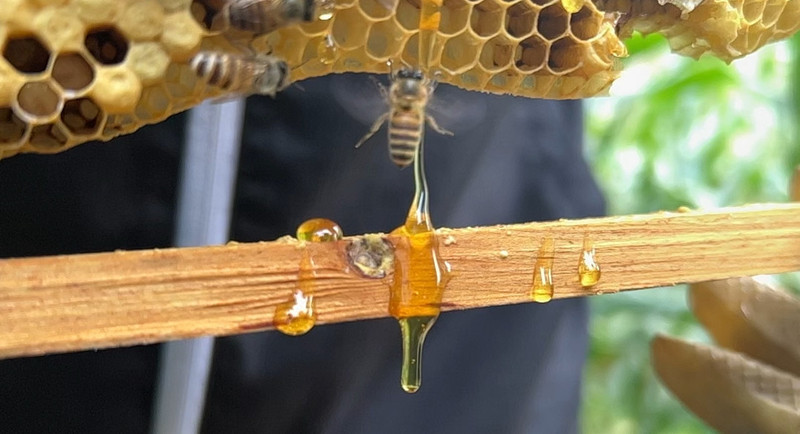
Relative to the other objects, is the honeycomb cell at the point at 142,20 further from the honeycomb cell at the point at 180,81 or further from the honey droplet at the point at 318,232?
the honey droplet at the point at 318,232

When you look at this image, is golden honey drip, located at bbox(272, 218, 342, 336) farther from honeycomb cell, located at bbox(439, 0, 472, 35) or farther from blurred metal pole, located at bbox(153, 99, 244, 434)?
blurred metal pole, located at bbox(153, 99, 244, 434)

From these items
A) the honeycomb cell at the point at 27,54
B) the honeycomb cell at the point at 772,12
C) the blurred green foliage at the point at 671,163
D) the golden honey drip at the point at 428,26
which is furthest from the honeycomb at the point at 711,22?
the blurred green foliage at the point at 671,163

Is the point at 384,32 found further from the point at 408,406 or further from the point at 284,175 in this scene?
the point at 408,406

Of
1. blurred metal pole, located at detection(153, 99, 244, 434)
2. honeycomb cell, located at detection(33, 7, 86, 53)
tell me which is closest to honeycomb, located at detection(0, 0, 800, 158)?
honeycomb cell, located at detection(33, 7, 86, 53)

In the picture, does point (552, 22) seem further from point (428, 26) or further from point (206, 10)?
point (206, 10)

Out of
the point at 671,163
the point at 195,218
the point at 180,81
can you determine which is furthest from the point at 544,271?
the point at 671,163
